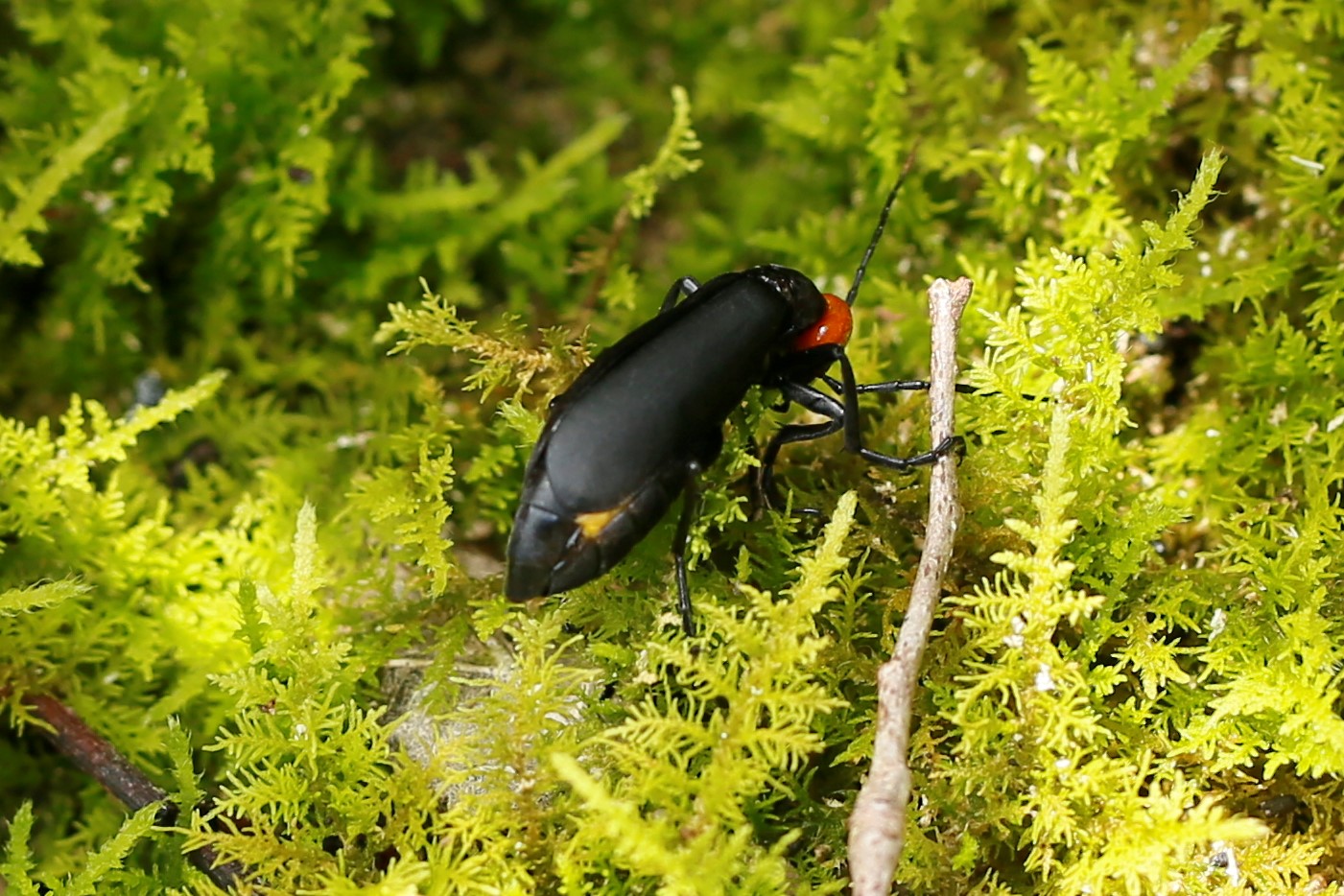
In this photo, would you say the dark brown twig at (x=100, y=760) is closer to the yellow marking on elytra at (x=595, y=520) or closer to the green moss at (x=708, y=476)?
the green moss at (x=708, y=476)

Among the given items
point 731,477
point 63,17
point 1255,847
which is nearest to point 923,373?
point 731,477

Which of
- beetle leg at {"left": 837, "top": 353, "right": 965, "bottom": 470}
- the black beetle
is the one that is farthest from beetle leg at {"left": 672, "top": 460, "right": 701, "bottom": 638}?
beetle leg at {"left": 837, "top": 353, "right": 965, "bottom": 470}

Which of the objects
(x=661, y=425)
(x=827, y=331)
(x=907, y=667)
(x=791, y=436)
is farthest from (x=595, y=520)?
(x=827, y=331)

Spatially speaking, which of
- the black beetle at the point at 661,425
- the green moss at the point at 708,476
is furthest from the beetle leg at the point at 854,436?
the green moss at the point at 708,476

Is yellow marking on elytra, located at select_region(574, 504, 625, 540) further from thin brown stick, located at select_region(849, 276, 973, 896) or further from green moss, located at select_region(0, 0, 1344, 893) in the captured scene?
thin brown stick, located at select_region(849, 276, 973, 896)

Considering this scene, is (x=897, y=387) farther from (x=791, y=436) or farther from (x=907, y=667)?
(x=907, y=667)

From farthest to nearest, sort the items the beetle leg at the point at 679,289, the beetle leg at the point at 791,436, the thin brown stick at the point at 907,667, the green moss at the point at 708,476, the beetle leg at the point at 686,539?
the beetle leg at the point at 679,289 → the beetle leg at the point at 791,436 → the beetle leg at the point at 686,539 → the green moss at the point at 708,476 → the thin brown stick at the point at 907,667
